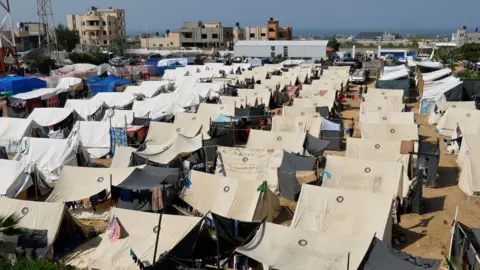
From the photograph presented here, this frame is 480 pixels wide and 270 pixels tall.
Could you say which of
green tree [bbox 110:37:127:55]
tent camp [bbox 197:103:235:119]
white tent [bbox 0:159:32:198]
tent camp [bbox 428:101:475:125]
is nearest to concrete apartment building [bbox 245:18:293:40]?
green tree [bbox 110:37:127:55]

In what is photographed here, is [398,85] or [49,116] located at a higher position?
[49,116]

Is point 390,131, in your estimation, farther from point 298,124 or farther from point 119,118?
point 119,118

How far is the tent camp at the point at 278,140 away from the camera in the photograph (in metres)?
16.7

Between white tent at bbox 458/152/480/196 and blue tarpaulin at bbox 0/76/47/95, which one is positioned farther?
blue tarpaulin at bbox 0/76/47/95

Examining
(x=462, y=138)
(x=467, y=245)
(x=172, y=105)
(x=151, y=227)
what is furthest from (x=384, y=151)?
(x=172, y=105)

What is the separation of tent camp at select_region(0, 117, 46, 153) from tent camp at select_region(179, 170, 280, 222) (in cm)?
979

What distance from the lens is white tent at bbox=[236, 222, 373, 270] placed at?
8797mm

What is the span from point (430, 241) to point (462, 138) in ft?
23.2

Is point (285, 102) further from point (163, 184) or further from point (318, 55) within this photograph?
point (318, 55)

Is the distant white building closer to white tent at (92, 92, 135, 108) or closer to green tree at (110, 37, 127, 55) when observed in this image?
green tree at (110, 37, 127, 55)

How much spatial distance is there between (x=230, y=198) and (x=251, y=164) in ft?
8.27

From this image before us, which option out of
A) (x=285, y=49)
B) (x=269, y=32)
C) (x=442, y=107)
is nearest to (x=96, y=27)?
(x=269, y=32)

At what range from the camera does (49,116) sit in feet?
70.7

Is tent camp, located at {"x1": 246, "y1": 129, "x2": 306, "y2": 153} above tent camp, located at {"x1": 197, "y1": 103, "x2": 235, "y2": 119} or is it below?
below
